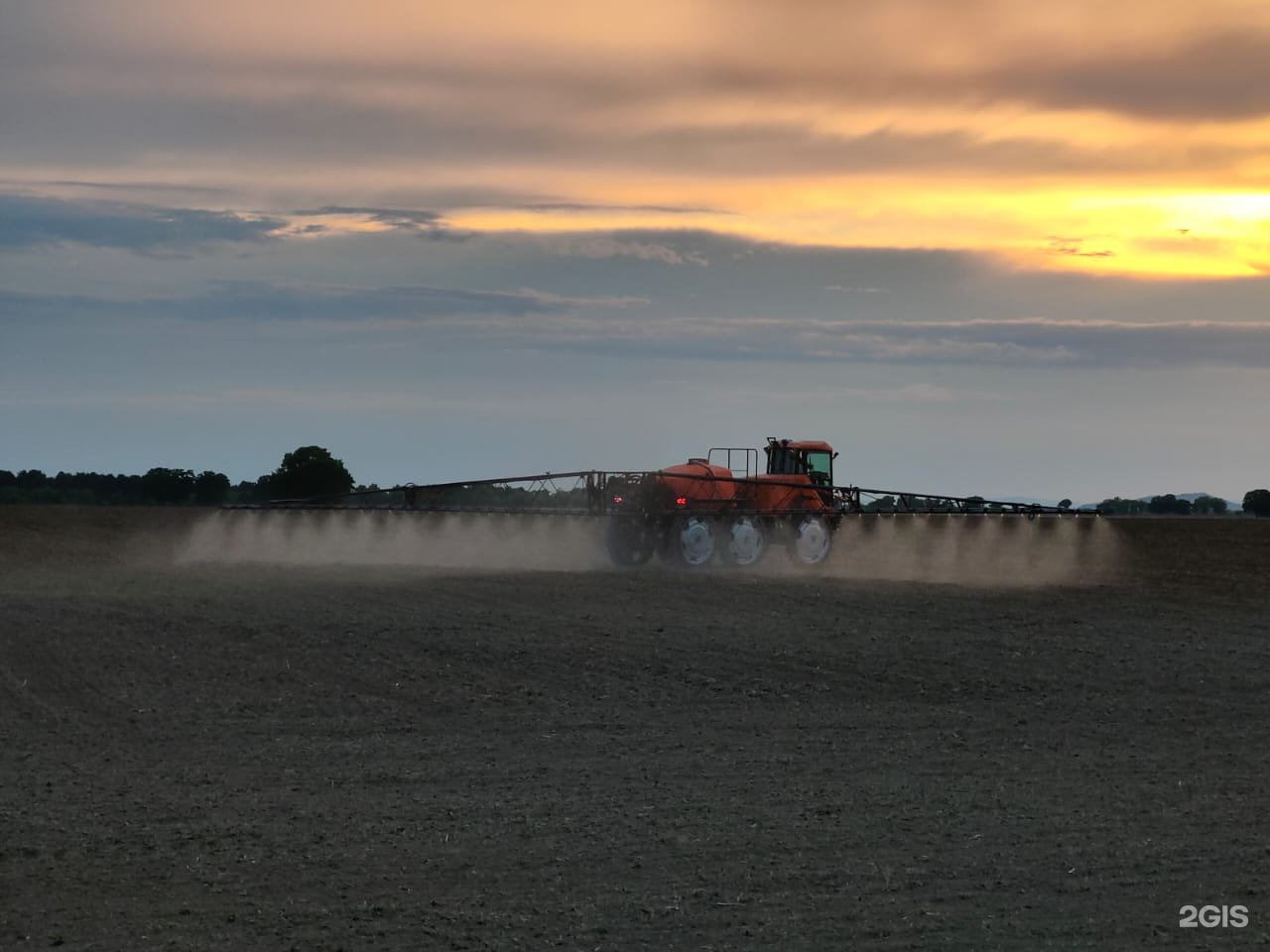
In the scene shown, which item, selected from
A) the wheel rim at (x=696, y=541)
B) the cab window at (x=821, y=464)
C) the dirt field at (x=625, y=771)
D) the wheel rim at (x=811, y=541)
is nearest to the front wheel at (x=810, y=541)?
the wheel rim at (x=811, y=541)

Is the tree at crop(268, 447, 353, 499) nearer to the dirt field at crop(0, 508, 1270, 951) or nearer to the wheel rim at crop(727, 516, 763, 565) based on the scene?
the wheel rim at crop(727, 516, 763, 565)

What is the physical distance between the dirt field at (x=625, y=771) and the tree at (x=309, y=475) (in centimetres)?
1888

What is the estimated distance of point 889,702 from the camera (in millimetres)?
16125

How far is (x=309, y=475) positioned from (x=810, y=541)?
17.6 m

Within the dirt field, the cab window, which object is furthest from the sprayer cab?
the dirt field

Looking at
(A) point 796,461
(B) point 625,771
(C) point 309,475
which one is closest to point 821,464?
(A) point 796,461

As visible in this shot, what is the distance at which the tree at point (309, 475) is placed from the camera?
148ft

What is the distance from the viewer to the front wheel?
113 feet

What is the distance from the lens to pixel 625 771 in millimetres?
12523

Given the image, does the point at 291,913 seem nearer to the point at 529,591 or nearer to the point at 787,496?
the point at 529,591

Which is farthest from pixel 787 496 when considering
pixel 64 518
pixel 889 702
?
pixel 64 518

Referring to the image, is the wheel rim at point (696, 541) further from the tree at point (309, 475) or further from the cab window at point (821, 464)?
the tree at point (309, 475)

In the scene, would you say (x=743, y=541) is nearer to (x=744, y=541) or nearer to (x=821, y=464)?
(x=744, y=541)

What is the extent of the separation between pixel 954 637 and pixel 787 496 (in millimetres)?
14178
